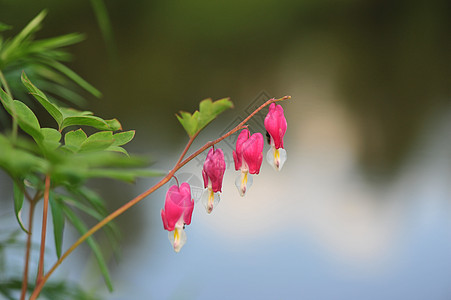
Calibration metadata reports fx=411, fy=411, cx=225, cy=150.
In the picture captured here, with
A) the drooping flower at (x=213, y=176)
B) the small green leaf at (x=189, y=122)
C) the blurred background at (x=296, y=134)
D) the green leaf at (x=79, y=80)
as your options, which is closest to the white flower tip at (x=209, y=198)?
the drooping flower at (x=213, y=176)

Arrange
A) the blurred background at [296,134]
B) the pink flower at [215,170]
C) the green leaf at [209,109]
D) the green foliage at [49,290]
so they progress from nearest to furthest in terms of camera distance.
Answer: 1. the green leaf at [209,109]
2. the pink flower at [215,170]
3. the green foliage at [49,290]
4. the blurred background at [296,134]

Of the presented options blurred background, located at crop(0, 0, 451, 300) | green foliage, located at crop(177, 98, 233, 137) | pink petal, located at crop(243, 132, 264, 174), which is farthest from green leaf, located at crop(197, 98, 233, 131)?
blurred background, located at crop(0, 0, 451, 300)

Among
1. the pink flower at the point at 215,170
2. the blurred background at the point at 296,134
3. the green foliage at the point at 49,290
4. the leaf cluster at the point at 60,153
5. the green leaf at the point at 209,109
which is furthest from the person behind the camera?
the blurred background at the point at 296,134

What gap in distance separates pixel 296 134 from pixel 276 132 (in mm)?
3554

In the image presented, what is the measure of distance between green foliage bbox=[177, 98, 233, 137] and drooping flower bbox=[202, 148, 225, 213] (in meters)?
0.07

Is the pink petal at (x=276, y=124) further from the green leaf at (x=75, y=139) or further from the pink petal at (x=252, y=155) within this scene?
the green leaf at (x=75, y=139)

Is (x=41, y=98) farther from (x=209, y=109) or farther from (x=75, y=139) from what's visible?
(x=209, y=109)

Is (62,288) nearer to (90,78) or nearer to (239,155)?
(239,155)

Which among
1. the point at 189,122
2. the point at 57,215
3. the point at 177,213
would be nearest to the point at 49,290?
the point at 57,215

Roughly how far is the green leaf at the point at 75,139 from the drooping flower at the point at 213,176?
140mm

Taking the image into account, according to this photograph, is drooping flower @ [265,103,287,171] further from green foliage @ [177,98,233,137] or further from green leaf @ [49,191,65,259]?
green leaf @ [49,191,65,259]

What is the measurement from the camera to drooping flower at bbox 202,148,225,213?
18.8 inches

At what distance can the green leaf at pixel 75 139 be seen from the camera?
1.40 feet

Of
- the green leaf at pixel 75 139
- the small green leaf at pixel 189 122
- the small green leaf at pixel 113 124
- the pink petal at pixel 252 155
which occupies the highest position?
the small green leaf at pixel 113 124
